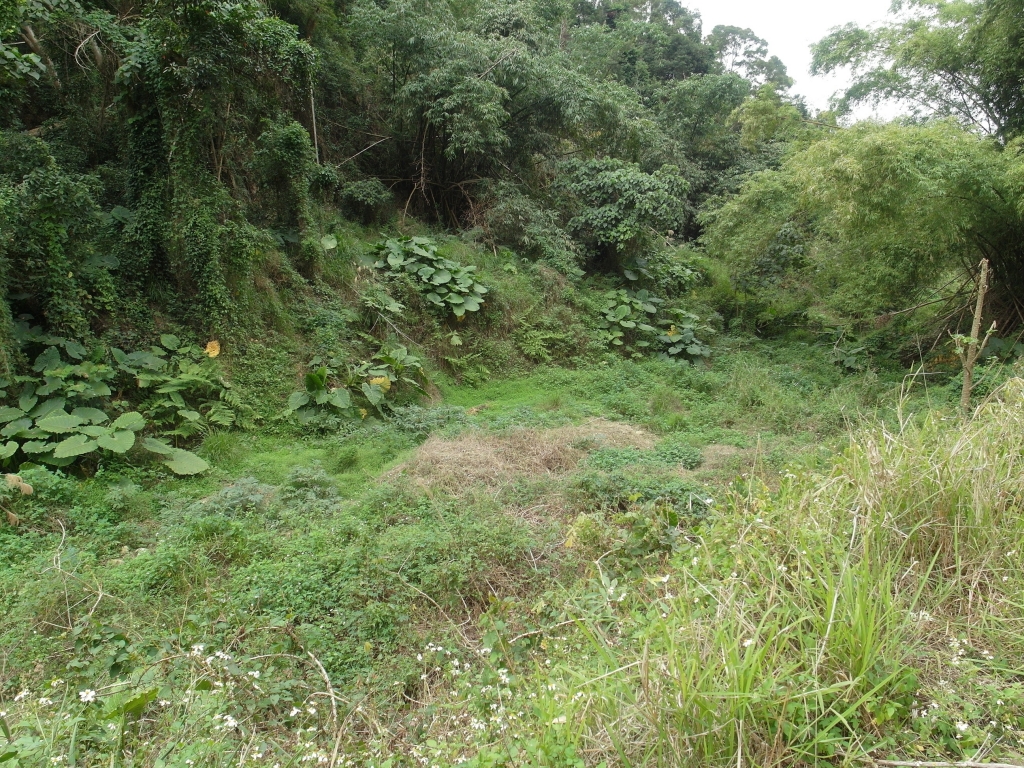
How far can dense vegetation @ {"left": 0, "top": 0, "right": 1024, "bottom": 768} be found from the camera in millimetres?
2232

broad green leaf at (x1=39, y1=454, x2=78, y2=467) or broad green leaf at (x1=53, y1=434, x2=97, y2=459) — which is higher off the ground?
broad green leaf at (x1=53, y1=434, x2=97, y2=459)

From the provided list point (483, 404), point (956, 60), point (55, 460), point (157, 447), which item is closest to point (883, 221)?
point (956, 60)

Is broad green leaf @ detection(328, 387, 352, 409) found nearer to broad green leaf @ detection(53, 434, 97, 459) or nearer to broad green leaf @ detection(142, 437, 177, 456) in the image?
broad green leaf @ detection(142, 437, 177, 456)

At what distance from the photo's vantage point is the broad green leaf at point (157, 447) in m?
5.11

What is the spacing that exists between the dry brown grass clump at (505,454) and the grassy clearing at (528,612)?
54mm

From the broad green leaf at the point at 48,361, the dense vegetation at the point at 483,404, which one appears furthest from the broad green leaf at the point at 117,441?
the broad green leaf at the point at 48,361

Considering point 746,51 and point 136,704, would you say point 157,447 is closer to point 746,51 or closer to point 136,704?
point 136,704

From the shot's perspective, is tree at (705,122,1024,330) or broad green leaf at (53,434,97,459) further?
tree at (705,122,1024,330)

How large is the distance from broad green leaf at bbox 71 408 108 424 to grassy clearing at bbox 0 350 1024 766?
0.54 m

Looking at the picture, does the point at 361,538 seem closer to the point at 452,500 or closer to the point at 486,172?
the point at 452,500

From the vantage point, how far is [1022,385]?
384 cm

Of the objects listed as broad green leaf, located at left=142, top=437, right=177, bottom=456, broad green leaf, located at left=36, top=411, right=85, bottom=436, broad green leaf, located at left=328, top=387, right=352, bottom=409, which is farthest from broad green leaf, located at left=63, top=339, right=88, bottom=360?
broad green leaf, located at left=328, top=387, right=352, bottom=409

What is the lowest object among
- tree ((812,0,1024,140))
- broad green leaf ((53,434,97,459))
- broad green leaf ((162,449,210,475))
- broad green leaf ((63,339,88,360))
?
broad green leaf ((162,449,210,475))

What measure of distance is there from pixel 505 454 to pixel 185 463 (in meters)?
2.77
